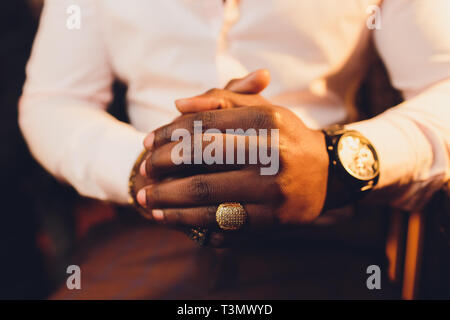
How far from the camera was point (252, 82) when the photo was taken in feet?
2.16

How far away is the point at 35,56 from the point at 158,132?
63cm

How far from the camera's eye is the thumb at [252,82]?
2.14ft

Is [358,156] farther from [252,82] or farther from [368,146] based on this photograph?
[252,82]

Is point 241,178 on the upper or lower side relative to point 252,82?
lower

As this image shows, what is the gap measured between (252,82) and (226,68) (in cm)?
22

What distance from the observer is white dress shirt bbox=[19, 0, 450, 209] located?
0.69 m

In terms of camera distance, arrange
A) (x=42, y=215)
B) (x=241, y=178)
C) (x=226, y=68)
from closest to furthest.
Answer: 1. (x=241, y=178)
2. (x=226, y=68)
3. (x=42, y=215)

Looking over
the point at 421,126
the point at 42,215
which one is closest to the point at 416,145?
the point at 421,126

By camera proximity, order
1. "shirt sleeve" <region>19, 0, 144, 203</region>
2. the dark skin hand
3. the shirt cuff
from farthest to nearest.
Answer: "shirt sleeve" <region>19, 0, 144, 203</region> < the shirt cuff < the dark skin hand

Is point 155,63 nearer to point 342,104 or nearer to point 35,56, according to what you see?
point 35,56

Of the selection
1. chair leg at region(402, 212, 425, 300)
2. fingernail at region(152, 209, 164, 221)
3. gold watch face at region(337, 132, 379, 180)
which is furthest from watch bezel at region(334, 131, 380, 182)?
fingernail at region(152, 209, 164, 221)

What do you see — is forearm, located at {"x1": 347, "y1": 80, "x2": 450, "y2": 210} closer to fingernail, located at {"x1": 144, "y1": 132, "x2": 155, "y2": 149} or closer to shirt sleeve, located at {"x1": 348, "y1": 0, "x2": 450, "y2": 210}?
shirt sleeve, located at {"x1": 348, "y1": 0, "x2": 450, "y2": 210}

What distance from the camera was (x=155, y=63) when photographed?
88 cm

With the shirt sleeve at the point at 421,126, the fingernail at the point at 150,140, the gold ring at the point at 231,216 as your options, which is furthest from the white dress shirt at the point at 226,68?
the gold ring at the point at 231,216
